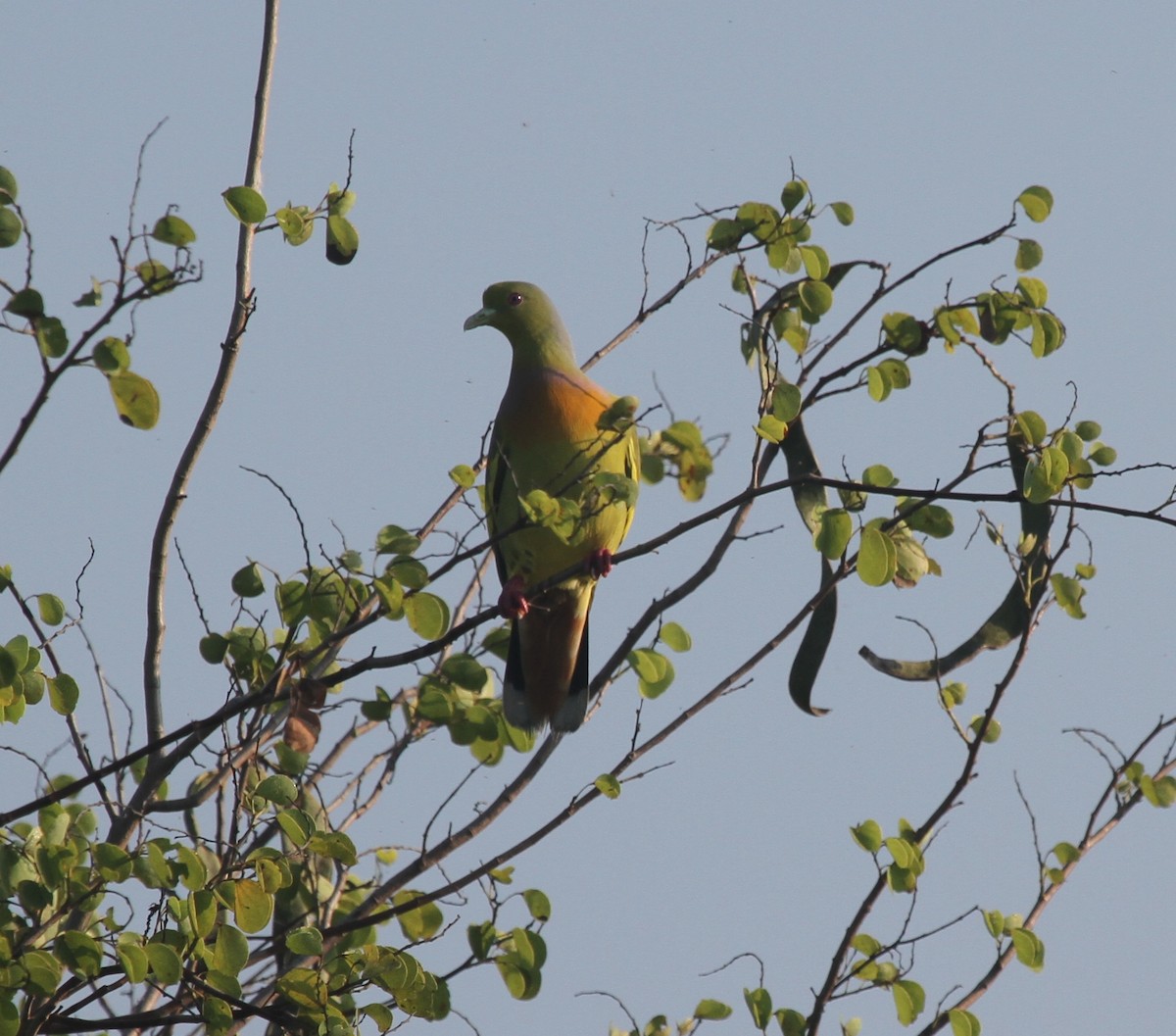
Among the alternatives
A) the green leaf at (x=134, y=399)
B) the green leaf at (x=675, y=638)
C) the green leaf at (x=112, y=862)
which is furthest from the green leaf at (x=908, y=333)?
the green leaf at (x=112, y=862)

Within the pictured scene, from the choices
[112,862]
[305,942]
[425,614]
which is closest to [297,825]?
[305,942]

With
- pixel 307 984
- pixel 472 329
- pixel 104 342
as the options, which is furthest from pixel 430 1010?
pixel 472 329

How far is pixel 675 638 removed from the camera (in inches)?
121

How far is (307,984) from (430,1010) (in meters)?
0.27

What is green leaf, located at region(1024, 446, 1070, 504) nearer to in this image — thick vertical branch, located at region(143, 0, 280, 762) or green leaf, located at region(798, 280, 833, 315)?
green leaf, located at region(798, 280, 833, 315)

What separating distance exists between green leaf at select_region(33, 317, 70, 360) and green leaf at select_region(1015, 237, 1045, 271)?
6.60 ft

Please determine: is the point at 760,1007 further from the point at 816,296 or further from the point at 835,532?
the point at 816,296

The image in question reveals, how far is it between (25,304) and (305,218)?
24.3 inches

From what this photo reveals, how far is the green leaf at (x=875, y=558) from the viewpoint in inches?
101

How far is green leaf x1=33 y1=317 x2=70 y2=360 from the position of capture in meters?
2.18

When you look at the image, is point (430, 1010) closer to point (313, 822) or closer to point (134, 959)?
point (313, 822)

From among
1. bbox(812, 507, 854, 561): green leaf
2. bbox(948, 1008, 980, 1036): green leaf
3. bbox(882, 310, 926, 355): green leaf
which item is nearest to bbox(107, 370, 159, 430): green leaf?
bbox(812, 507, 854, 561): green leaf

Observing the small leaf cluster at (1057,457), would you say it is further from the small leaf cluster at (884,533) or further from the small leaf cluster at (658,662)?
the small leaf cluster at (658,662)

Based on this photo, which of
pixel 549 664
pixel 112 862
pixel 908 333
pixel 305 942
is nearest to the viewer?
pixel 112 862
